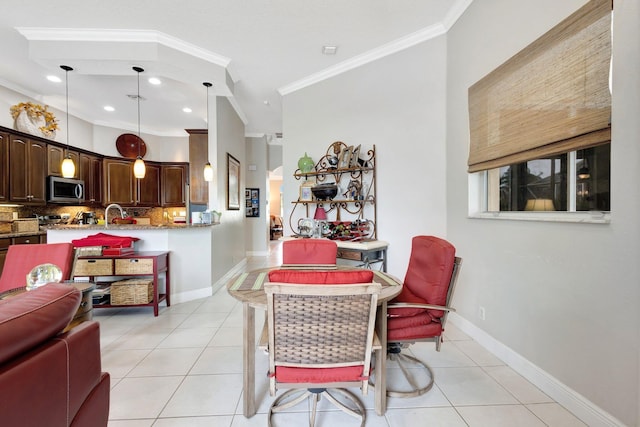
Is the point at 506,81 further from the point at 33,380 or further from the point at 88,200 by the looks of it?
A: the point at 88,200

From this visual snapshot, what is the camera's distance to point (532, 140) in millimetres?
1850

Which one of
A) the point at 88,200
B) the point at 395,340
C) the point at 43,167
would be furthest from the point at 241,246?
the point at 395,340

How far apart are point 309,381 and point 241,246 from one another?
15.4 feet

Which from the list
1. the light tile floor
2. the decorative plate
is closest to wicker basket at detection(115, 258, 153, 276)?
the light tile floor

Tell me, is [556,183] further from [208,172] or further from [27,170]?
[27,170]

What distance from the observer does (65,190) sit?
466 cm

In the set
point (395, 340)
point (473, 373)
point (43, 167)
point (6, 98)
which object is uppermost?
point (6, 98)

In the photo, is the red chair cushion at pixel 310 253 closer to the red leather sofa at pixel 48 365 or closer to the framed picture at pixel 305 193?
the red leather sofa at pixel 48 365

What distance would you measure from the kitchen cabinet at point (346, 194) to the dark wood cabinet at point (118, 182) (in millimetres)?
4109

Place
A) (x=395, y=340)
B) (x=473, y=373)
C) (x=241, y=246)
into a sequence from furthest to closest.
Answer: (x=241, y=246), (x=473, y=373), (x=395, y=340)

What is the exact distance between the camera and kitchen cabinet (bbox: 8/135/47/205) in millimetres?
3906

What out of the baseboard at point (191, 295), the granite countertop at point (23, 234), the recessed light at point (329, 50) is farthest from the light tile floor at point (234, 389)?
the recessed light at point (329, 50)

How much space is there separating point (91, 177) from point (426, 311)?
6.35 meters

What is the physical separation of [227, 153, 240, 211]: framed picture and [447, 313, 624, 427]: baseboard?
3963 millimetres
